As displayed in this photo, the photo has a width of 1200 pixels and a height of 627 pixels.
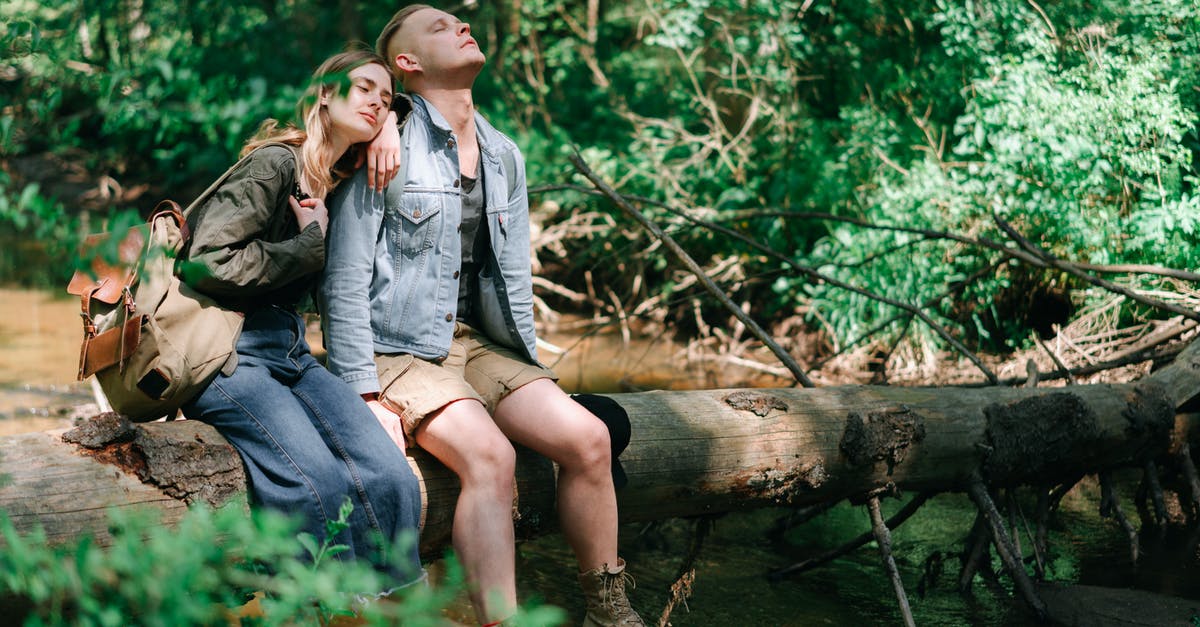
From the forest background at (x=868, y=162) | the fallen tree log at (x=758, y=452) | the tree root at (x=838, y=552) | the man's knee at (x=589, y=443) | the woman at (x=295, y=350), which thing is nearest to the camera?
the fallen tree log at (x=758, y=452)

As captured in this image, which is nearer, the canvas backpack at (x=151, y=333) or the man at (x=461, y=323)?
the canvas backpack at (x=151, y=333)

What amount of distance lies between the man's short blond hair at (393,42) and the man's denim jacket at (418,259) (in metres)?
0.16

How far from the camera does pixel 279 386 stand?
2.89 meters

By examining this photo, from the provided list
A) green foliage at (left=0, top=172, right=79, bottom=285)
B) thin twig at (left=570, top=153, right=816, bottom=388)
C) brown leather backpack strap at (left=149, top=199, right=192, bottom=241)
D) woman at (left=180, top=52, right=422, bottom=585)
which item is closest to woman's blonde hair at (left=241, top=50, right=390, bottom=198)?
woman at (left=180, top=52, right=422, bottom=585)

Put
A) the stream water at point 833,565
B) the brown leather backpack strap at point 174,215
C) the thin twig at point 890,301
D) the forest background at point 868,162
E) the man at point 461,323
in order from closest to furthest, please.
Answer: the brown leather backpack strap at point 174,215, the man at point 461,323, the stream water at point 833,565, the thin twig at point 890,301, the forest background at point 868,162

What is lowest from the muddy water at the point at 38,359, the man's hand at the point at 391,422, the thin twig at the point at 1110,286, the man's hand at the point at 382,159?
the muddy water at the point at 38,359

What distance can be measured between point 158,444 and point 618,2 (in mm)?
11240

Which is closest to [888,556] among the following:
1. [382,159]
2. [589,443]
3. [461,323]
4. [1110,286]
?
[589,443]

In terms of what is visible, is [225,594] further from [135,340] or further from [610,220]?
[610,220]

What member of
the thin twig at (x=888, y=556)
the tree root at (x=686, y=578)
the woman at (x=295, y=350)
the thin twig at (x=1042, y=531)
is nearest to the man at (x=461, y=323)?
the woman at (x=295, y=350)

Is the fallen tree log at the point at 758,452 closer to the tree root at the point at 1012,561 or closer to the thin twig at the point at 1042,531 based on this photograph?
the thin twig at the point at 1042,531

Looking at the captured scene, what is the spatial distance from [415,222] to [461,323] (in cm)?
42

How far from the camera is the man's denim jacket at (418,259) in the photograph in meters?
3.12

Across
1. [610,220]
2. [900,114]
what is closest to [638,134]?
[610,220]
